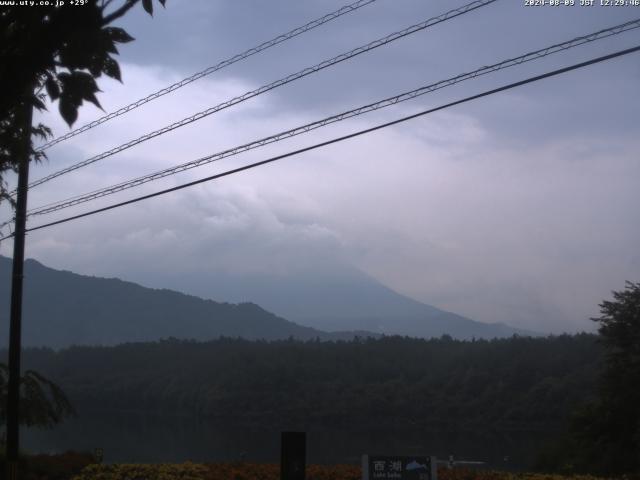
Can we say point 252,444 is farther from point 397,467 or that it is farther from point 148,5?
point 148,5

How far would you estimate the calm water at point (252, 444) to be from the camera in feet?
96.3

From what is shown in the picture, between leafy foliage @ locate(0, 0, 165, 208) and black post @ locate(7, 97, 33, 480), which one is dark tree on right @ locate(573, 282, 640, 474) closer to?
black post @ locate(7, 97, 33, 480)

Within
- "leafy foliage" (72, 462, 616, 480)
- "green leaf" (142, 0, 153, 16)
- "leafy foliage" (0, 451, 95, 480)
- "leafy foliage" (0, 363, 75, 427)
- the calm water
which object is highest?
"green leaf" (142, 0, 153, 16)

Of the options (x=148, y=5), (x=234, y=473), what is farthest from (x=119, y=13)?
(x=234, y=473)

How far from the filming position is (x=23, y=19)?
21.0ft

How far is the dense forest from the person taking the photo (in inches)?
2189

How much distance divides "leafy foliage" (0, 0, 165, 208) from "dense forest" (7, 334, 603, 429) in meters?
43.6

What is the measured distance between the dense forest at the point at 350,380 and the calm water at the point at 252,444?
286 inches

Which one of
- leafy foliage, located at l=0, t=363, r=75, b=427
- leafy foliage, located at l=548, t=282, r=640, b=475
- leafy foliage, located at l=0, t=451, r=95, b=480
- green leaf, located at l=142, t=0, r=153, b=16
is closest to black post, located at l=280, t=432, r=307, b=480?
leafy foliage, located at l=0, t=451, r=95, b=480

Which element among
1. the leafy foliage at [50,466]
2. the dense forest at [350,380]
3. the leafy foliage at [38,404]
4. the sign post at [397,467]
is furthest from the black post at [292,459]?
the dense forest at [350,380]

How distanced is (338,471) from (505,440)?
29.3 m

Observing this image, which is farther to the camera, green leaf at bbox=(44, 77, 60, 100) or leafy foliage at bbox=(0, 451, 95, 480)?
leafy foliage at bbox=(0, 451, 95, 480)

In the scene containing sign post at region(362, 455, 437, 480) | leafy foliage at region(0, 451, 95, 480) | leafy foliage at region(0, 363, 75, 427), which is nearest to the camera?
sign post at region(362, 455, 437, 480)

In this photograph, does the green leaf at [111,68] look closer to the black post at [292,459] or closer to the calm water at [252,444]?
the black post at [292,459]
